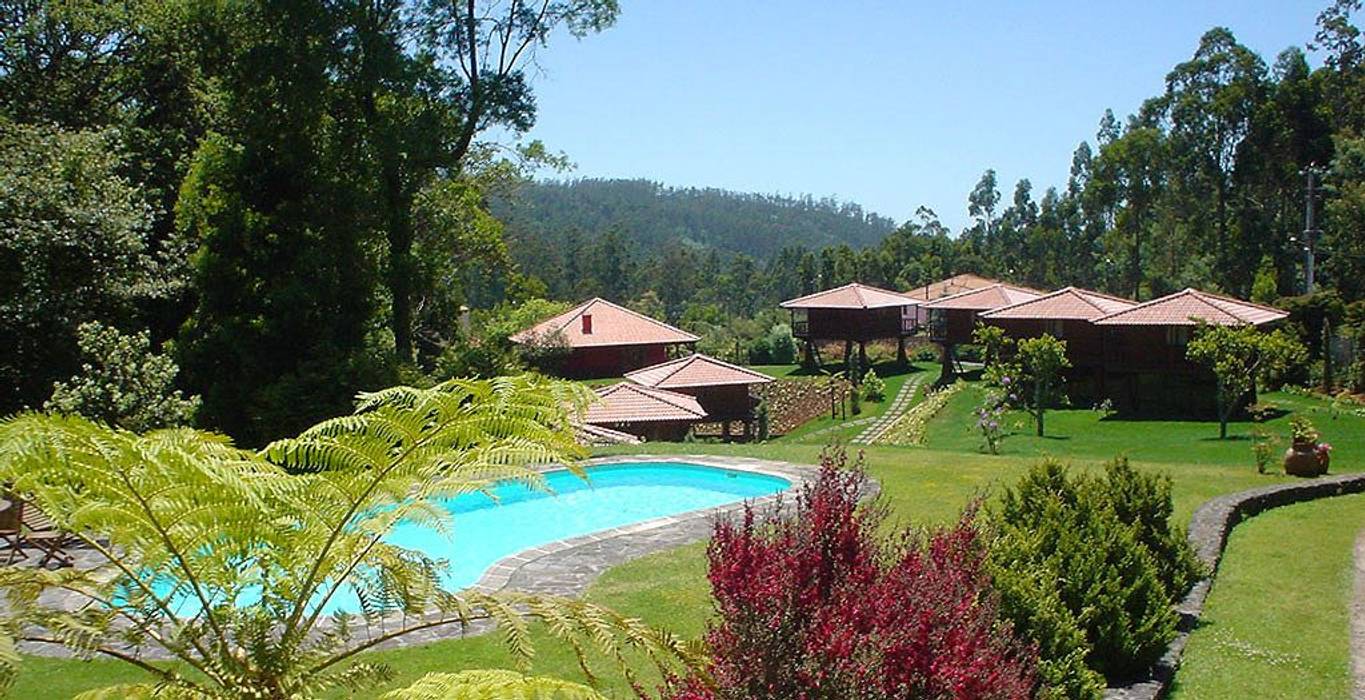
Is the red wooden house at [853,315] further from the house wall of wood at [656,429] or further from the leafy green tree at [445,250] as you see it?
the house wall of wood at [656,429]

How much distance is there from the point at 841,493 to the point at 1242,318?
2617 centimetres

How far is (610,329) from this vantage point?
4059 centimetres

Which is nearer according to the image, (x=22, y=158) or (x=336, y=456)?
(x=336, y=456)

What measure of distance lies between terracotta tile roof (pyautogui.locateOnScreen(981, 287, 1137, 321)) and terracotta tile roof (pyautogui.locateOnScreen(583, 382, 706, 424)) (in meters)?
14.4

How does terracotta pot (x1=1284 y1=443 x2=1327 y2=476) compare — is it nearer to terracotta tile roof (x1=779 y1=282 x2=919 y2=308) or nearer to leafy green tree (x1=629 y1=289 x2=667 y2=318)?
terracotta tile roof (x1=779 y1=282 x2=919 y2=308)

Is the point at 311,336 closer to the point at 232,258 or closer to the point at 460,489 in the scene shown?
the point at 232,258

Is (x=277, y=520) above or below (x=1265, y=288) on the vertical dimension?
below

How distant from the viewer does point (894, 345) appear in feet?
180

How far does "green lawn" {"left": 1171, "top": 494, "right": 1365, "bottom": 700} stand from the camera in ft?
21.5

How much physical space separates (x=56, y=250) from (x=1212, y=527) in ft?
49.9

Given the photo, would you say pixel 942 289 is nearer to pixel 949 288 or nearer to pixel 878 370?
pixel 949 288

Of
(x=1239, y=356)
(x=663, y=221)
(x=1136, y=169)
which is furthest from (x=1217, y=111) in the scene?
(x=663, y=221)

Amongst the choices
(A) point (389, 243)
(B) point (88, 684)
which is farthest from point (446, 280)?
(B) point (88, 684)

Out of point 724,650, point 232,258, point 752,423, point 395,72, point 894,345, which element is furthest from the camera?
point 894,345
